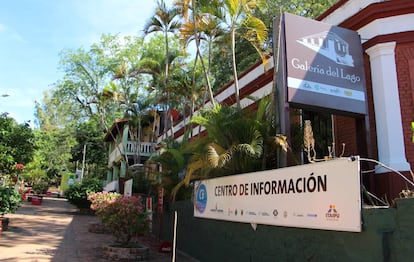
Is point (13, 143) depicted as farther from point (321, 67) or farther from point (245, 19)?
point (321, 67)

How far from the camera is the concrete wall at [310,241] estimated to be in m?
5.02

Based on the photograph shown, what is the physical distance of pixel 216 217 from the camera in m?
9.65

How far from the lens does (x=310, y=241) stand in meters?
6.43

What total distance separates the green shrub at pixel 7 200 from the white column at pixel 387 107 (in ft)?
39.4

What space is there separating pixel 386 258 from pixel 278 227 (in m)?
2.39

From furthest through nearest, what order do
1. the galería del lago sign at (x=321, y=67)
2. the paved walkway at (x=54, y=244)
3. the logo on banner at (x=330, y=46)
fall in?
the paved walkway at (x=54, y=244) < the logo on banner at (x=330, y=46) < the galería del lago sign at (x=321, y=67)

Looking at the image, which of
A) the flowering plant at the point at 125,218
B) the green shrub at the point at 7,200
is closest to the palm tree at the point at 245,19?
the flowering plant at the point at 125,218

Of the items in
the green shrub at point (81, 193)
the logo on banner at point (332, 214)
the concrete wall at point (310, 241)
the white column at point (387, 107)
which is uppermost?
the white column at point (387, 107)

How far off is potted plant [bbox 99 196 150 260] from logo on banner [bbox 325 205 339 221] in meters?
6.72

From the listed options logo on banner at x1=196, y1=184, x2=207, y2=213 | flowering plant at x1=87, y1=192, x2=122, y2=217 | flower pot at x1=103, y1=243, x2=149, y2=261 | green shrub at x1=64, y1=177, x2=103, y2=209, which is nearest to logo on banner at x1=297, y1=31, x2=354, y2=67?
logo on banner at x1=196, y1=184, x2=207, y2=213

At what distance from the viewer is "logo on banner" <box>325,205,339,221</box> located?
226 inches

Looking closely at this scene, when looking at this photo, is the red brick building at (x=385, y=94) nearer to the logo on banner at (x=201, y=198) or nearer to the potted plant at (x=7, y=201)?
the logo on banner at (x=201, y=198)

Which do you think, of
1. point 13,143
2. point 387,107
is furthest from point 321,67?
point 13,143

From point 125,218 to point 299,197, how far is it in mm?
6294
